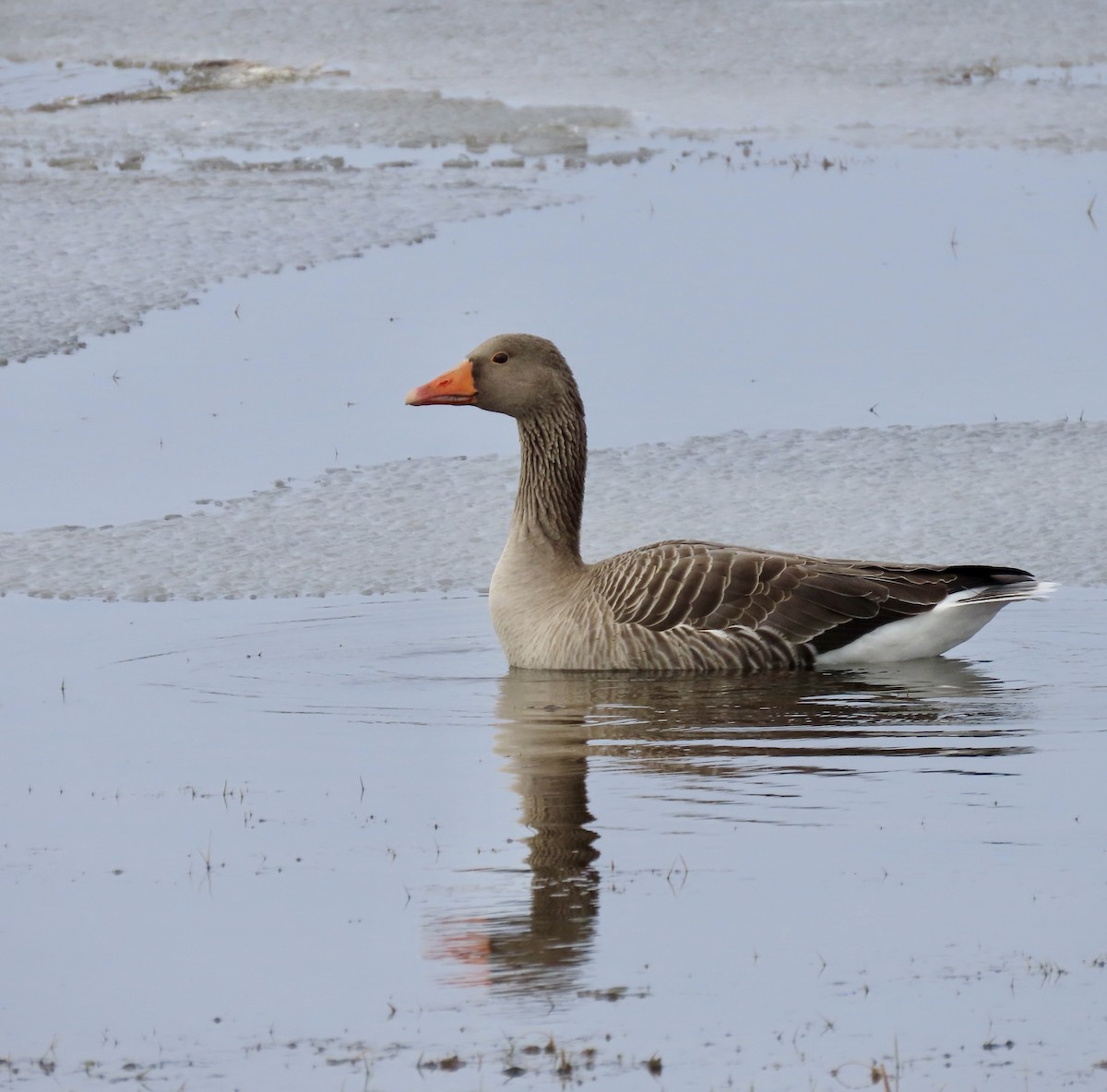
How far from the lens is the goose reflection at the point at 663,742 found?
5.20 m

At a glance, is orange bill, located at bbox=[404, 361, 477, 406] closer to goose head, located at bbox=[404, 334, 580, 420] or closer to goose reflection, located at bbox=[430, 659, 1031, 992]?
goose head, located at bbox=[404, 334, 580, 420]

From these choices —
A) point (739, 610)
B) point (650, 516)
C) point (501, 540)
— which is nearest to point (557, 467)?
point (501, 540)

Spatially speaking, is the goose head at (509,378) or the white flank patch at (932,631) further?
the goose head at (509,378)

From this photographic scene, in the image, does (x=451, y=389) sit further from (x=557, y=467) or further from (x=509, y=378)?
(x=557, y=467)

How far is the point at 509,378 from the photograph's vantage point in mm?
9617

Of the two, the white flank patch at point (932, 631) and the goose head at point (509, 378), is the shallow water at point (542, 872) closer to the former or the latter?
the white flank patch at point (932, 631)

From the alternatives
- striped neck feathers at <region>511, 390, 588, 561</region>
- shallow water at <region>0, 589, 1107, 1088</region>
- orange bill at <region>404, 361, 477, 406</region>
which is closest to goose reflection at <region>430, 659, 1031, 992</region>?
shallow water at <region>0, 589, 1107, 1088</region>

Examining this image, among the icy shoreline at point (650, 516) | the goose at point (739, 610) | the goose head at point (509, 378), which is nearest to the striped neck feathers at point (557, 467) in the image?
the goose head at point (509, 378)

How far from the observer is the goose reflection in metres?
5.20

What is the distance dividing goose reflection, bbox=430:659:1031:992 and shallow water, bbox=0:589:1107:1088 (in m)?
0.02

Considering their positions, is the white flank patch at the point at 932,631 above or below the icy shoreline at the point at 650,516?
below

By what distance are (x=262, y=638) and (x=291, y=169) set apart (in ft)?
37.4

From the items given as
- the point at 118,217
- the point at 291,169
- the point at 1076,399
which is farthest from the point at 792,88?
the point at 1076,399

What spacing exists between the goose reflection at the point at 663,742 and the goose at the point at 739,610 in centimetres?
11
